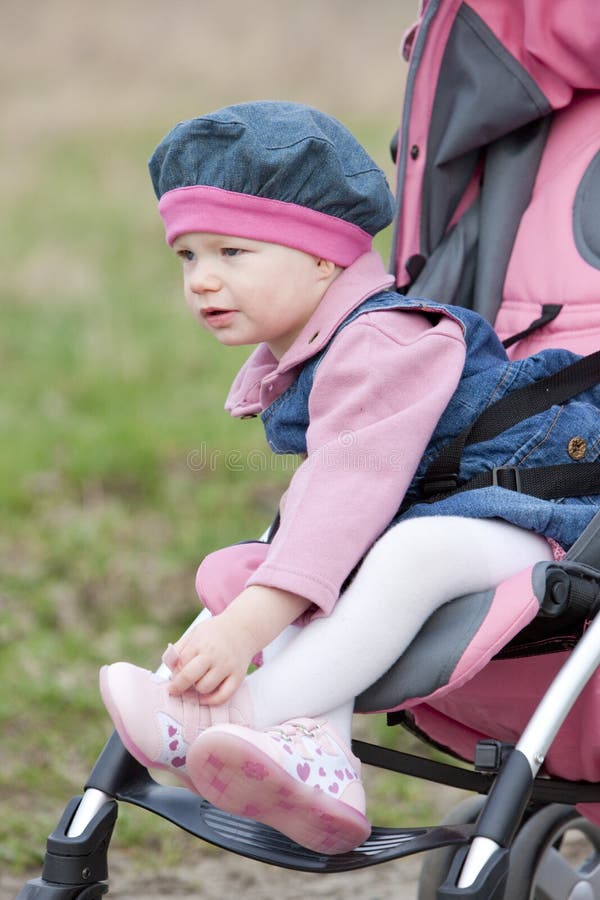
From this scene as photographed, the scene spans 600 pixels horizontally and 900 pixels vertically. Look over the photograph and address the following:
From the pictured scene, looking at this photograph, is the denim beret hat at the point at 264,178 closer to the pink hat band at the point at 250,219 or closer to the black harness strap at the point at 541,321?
the pink hat band at the point at 250,219

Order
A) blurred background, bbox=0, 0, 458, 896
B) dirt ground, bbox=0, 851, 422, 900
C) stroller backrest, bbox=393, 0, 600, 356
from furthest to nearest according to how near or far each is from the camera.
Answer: blurred background, bbox=0, 0, 458, 896 → dirt ground, bbox=0, 851, 422, 900 → stroller backrest, bbox=393, 0, 600, 356

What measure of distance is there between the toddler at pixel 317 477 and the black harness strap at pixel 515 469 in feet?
0.06

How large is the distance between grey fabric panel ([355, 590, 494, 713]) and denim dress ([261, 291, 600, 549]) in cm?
14

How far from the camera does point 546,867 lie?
218 centimetres

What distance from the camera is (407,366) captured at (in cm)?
168

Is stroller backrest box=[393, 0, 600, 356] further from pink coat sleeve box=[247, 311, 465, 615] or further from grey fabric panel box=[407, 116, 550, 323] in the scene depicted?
pink coat sleeve box=[247, 311, 465, 615]

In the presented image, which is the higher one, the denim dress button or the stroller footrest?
the denim dress button

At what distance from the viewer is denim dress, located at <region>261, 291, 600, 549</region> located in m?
1.70

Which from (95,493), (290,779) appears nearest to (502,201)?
(290,779)

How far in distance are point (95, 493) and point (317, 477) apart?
9.11 ft

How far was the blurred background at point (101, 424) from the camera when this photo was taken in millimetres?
3238

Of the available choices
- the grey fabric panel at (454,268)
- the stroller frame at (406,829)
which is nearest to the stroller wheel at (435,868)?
the stroller frame at (406,829)

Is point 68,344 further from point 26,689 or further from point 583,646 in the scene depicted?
point 583,646

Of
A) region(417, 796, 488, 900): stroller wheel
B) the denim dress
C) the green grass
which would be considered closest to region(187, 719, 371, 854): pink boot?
the denim dress
